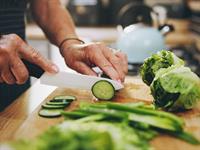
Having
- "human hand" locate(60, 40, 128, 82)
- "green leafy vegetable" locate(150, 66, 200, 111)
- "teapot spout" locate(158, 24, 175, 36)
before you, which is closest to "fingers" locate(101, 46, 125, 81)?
"human hand" locate(60, 40, 128, 82)

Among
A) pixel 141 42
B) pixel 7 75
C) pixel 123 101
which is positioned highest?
pixel 7 75

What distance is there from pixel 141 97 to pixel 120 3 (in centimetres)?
328

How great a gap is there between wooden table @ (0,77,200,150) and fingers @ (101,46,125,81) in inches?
3.1

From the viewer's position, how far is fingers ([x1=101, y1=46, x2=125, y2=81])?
1.61 metres

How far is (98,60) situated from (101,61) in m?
0.01

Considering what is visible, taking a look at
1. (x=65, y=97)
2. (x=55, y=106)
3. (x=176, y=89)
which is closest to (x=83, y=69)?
(x=65, y=97)

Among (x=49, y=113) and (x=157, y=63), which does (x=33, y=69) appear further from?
(x=157, y=63)

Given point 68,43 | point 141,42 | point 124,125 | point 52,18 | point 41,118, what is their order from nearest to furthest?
1. point 124,125
2. point 41,118
3. point 68,43
4. point 52,18
5. point 141,42

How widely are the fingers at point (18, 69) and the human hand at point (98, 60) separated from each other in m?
0.29

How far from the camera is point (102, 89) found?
1.47 meters

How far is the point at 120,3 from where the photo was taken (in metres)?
4.70

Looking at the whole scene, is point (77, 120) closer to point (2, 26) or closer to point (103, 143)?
point (103, 143)

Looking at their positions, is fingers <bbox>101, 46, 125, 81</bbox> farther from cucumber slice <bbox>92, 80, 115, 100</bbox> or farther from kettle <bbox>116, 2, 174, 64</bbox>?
kettle <bbox>116, 2, 174, 64</bbox>

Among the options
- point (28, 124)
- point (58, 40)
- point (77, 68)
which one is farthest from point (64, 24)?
point (28, 124)
